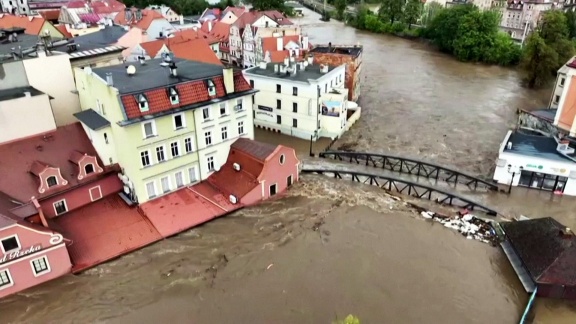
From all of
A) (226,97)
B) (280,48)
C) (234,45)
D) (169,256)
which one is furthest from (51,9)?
(169,256)

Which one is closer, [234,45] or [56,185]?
[56,185]

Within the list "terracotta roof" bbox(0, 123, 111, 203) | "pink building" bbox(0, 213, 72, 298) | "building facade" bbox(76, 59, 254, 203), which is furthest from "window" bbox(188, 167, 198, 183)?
"pink building" bbox(0, 213, 72, 298)

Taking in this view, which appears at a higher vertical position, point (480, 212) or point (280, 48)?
point (280, 48)

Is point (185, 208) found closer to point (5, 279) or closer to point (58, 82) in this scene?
point (5, 279)

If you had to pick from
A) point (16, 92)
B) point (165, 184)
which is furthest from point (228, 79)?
point (16, 92)

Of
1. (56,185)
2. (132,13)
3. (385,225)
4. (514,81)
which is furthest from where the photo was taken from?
(132,13)

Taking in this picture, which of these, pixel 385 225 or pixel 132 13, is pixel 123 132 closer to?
pixel 385 225

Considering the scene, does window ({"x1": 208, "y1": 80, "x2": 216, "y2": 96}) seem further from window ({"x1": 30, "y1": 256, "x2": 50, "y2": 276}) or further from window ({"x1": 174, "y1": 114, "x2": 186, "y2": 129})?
window ({"x1": 30, "y1": 256, "x2": 50, "y2": 276})

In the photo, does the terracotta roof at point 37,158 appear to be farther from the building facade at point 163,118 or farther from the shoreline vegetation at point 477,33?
the shoreline vegetation at point 477,33
